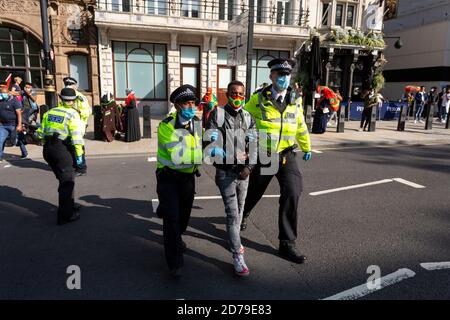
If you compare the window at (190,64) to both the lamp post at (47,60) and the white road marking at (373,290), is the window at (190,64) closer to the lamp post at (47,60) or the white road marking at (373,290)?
the lamp post at (47,60)

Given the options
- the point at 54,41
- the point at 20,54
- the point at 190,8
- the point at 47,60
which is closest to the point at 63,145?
the point at 47,60

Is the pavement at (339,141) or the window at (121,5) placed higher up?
the window at (121,5)

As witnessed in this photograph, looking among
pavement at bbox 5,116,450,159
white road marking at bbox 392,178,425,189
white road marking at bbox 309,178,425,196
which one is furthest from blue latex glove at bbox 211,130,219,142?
pavement at bbox 5,116,450,159

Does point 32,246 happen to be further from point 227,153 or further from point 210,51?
point 210,51

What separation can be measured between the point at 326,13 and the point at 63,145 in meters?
20.8

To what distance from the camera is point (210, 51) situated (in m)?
19.4

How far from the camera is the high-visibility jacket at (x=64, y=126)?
454 cm

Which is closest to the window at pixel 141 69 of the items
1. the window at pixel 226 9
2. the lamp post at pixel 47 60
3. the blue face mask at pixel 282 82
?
the window at pixel 226 9

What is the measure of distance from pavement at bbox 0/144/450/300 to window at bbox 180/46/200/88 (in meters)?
13.7

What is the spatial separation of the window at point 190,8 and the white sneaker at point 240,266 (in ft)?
60.3

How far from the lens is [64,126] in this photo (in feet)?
15.0

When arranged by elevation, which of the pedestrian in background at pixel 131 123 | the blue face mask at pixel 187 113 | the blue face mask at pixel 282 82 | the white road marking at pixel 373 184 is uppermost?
Result: the blue face mask at pixel 282 82

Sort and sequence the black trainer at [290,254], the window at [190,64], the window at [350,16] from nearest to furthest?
the black trainer at [290,254]
the window at [190,64]
the window at [350,16]

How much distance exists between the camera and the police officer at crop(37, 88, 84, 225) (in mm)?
4543
